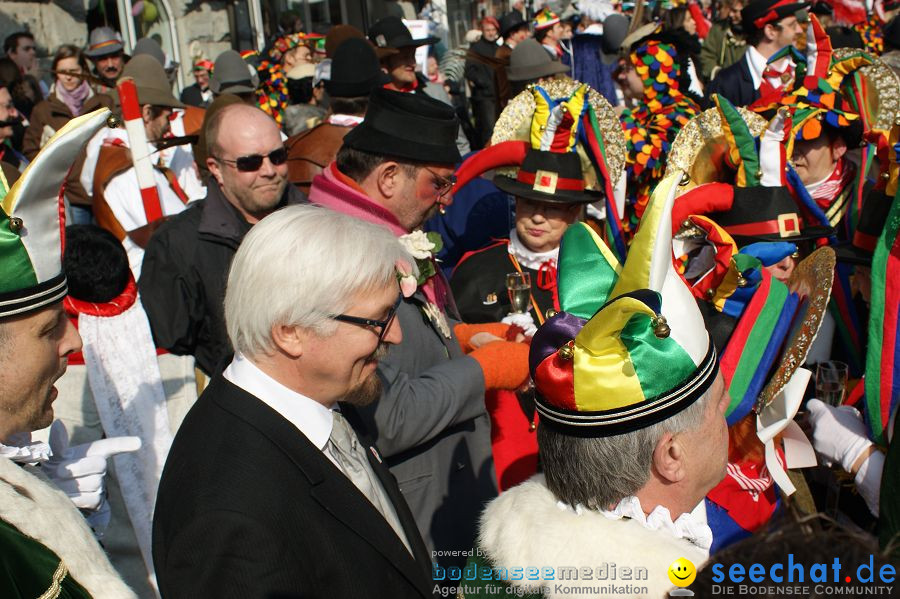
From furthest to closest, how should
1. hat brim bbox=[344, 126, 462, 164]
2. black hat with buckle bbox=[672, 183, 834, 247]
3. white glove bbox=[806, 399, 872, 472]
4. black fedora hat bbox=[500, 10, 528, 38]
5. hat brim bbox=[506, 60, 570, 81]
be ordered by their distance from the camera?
black fedora hat bbox=[500, 10, 528, 38], hat brim bbox=[506, 60, 570, 81], black hat with buckle bbox=[672, 183, 834, 247], hat brim bbox=[344, 126, 462, 164], white glove bbox=[806, 399, 872, 472]

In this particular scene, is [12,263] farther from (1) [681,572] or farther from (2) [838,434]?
(2) [838,434]

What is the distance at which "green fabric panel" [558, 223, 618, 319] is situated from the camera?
215 cm

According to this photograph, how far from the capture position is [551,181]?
4.08m

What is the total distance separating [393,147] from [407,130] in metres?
0.13

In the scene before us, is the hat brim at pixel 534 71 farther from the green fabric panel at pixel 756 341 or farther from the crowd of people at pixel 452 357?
the green fabric panel at pixel 756 341

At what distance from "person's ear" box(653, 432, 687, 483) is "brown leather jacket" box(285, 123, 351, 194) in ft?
12.9

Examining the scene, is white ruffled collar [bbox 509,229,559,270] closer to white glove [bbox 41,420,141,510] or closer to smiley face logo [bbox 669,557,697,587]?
white glove [bbox 41,420,141,510]

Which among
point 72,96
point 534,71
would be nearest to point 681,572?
point 534,71

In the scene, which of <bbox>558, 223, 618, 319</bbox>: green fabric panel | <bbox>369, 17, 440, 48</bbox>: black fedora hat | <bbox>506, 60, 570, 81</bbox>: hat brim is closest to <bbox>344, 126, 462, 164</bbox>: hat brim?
<bbox>558, 223, 618, 319</bbox>: green fabric panel

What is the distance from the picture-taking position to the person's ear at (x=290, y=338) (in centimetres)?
204

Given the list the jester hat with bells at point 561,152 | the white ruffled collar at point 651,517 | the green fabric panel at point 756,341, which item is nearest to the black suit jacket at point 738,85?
the jester hat with bells at point 561,152

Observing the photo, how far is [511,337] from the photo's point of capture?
3.41 meters

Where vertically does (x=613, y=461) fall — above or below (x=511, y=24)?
below

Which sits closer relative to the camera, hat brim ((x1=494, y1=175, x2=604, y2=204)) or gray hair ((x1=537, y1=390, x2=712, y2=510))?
gray hair ((x1=537, y1=390, x2=712, y2=510))
